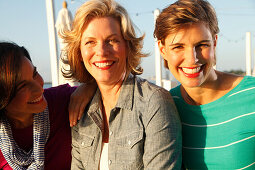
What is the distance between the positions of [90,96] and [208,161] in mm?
1050

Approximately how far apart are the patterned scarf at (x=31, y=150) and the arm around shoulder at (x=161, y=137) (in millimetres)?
822

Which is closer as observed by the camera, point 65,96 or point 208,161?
point 208,161

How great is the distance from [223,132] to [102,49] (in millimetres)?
998

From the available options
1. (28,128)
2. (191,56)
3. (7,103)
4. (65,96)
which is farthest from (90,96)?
(191,56)

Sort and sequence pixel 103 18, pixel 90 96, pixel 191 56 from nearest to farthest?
pixel 191 56 < pixel 103 18 < pixel 90 96

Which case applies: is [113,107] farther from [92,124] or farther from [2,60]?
[2,60]

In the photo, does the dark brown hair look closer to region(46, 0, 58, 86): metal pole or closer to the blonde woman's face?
the blonde woman's face

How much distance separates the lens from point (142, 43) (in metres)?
2.28

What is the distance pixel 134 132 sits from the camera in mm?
1833

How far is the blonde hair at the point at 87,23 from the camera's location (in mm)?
1979

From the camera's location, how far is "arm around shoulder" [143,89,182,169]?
168 centimetres

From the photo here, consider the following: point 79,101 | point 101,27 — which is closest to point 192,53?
point 101,27

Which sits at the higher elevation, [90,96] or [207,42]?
[207,42]

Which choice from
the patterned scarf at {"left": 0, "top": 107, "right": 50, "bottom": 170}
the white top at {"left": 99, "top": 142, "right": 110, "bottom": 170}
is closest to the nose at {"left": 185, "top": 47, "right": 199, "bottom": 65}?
the white top at {"left": 99, "top": 142, "right": 110, "bottom": 170}
